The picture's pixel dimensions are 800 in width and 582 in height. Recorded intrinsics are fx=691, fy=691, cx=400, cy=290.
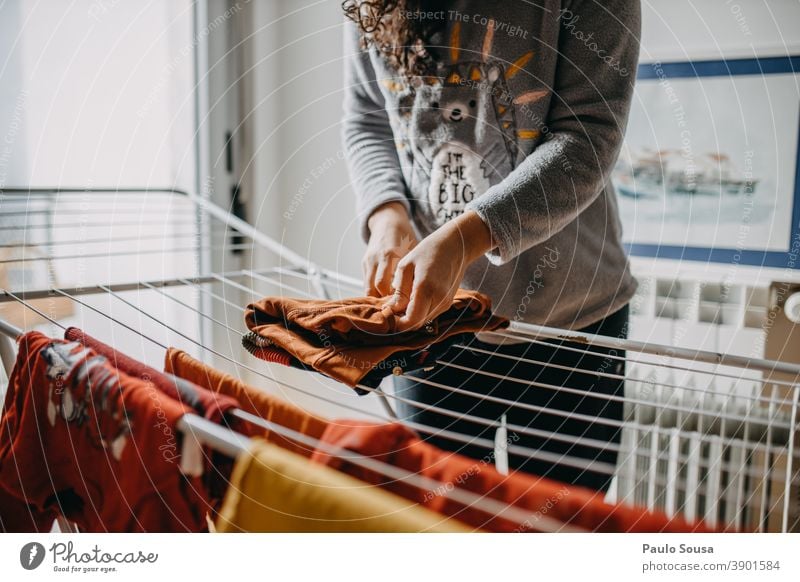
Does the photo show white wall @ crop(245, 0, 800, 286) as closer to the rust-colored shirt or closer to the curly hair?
the curly hair

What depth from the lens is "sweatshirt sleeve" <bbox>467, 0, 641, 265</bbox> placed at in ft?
1.58

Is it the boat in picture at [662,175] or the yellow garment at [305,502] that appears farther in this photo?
the boat in picture at [662,175]

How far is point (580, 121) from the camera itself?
0.50 meters

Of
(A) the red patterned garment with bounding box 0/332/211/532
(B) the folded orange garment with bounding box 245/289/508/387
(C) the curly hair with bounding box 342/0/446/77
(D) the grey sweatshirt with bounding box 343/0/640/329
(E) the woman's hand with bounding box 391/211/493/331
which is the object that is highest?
(C) the curly hair with bounding box 342/0/446/77

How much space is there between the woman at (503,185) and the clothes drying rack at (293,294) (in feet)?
0.08

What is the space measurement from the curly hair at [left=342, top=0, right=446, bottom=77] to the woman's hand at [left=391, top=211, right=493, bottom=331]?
155 mm

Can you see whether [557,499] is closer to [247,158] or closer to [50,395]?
[50,395]

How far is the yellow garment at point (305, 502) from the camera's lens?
1.08 ft

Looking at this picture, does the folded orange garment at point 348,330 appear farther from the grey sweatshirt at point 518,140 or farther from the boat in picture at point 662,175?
the boat in picture at point 662,175

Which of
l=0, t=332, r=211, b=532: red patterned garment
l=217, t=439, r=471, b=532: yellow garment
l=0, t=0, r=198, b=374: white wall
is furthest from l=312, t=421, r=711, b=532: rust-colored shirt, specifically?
l=0, t=0, r=198, b=374: white wall

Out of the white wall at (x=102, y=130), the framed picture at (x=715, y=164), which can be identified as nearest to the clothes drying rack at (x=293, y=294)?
the white wall at (x=102, y=130)
